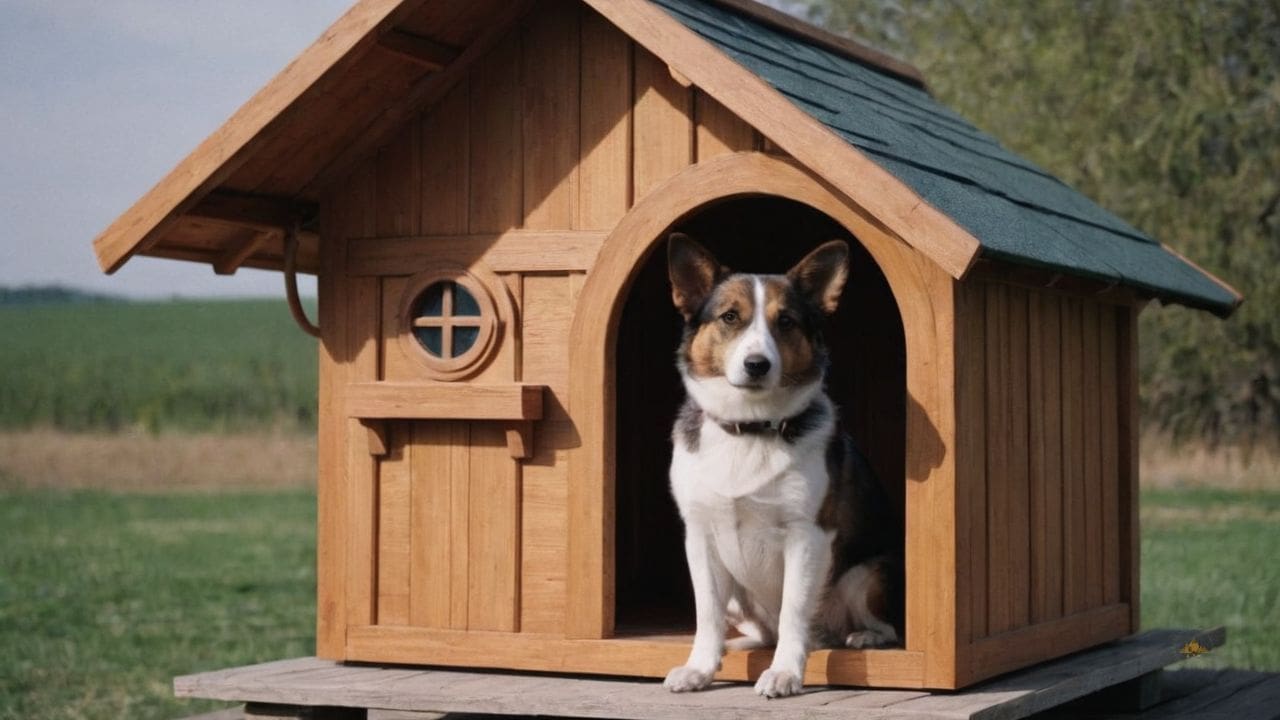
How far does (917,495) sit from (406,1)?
2568 millimetres

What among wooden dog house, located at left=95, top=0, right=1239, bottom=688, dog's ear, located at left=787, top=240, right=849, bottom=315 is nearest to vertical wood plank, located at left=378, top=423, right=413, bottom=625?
wooden dog house, located at left=95, top=0, right=1239, bottom=688

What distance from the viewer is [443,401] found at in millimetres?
6930

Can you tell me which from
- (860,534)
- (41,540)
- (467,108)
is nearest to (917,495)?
(860,534)

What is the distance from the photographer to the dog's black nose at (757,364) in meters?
5.98

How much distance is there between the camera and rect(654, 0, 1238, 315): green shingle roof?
248 inches

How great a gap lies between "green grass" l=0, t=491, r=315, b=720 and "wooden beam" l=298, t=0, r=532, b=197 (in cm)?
381

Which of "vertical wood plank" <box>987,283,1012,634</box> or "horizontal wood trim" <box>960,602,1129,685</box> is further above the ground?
"vertical wood plank" <box>987,283,1012,634</box>

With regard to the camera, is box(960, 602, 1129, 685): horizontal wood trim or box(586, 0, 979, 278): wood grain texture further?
box(960, 602, 1129, 685): horizontal wood trim

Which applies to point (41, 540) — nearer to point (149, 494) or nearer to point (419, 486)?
point (149, 494)

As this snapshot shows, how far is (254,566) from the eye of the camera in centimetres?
1725

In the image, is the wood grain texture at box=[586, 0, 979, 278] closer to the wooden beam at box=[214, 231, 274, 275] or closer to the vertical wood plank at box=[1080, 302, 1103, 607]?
the wooden beam at box=[214, 231, 274, 275]

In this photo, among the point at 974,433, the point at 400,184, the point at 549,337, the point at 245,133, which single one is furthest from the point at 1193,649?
the point at 245,133

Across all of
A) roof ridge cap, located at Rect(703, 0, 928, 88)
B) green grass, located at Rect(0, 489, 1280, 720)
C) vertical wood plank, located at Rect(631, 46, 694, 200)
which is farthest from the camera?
green grass, located at Rect(0, 489, 1280, 720)

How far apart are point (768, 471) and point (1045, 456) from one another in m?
1.64
